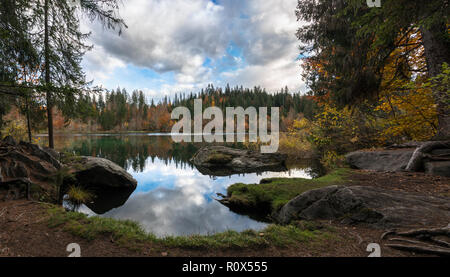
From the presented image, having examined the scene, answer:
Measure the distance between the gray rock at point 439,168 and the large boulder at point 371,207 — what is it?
3.02m

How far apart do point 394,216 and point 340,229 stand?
35.6 inches

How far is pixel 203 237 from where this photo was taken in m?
3.21

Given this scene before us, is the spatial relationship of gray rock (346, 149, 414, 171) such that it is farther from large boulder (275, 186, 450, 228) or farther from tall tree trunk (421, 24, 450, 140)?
large boulder (275, 186, 450, 228)

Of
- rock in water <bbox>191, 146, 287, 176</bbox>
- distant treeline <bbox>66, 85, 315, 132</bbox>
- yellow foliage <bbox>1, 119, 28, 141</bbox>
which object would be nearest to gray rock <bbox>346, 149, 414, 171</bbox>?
rock in water <bbox>191, 146, 287, 176</bbox>

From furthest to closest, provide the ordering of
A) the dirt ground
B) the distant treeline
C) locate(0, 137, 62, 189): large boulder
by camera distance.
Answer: the distant treeline
locate(0, 137, 62, 189): large boulder
the dirt ground

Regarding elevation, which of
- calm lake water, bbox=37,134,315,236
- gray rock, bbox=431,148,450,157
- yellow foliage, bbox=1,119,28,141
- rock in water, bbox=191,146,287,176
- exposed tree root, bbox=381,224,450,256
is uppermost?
yellow foliage, bbox=1,119,28,141

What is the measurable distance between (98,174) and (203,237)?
25.2 ft

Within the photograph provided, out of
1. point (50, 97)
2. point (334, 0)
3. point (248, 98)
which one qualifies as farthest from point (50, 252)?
point (248, 98)

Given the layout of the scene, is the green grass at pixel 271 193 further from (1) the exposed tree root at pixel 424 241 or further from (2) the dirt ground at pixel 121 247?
(1) the exposed tree root at pixel 424 241

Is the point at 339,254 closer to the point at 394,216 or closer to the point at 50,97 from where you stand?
the point at 394,216

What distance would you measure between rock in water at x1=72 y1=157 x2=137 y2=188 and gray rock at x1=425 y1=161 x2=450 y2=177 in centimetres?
1199

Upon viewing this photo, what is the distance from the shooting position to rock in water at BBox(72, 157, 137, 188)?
829 cm

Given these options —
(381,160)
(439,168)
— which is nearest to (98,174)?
(381,160)

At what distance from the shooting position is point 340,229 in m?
3.31
